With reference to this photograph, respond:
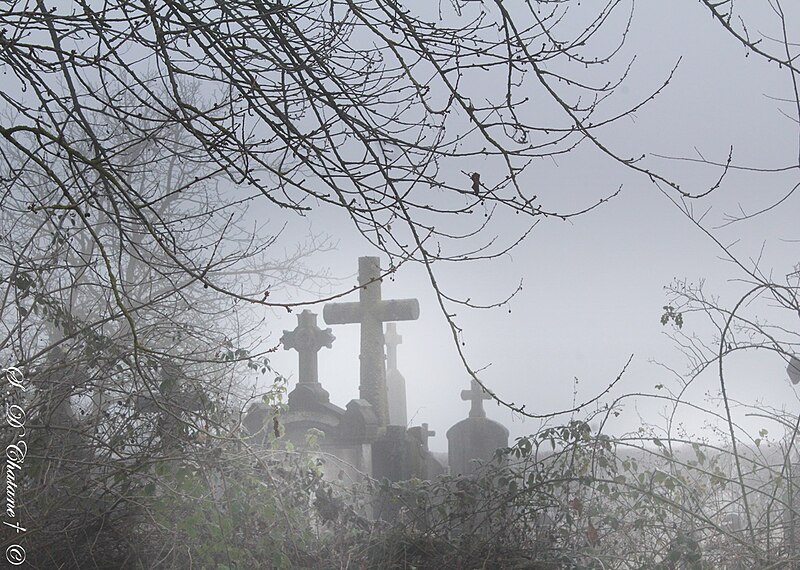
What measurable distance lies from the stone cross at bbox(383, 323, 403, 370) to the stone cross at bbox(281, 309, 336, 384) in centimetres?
593

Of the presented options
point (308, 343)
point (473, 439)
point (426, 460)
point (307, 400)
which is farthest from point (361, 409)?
point (308, 343)

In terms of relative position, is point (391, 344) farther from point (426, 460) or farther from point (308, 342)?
point (426, 460)

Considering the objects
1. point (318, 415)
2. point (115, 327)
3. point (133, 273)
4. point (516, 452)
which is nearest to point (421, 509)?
point (516, 452)

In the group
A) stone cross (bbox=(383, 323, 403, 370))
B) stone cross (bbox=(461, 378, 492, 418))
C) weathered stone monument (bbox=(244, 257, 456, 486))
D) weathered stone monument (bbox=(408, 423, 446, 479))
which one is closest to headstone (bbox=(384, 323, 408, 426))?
stone cross (bbox=(383, 323, 403, 370))

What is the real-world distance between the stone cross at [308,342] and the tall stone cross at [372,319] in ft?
0.63

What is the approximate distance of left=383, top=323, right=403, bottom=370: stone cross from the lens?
56.2 feet

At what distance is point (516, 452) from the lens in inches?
223

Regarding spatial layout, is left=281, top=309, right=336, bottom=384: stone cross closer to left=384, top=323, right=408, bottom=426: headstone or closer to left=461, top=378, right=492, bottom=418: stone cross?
left=461, top=378, right=492, bottom=418: stone cross

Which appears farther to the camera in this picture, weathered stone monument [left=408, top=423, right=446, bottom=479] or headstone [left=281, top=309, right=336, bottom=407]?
headstone [left=281, top=309, right=336, bottom=407]

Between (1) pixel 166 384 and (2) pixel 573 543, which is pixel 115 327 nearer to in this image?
(1) pixel 166 384

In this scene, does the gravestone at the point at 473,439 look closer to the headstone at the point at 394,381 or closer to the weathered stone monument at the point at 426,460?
the weathered stone monument at the point at 426,460

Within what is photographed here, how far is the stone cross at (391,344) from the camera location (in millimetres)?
17141

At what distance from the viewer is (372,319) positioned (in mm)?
11094

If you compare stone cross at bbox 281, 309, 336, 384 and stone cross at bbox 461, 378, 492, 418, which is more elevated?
stone cross at bbox 281, 309, 336, 384
